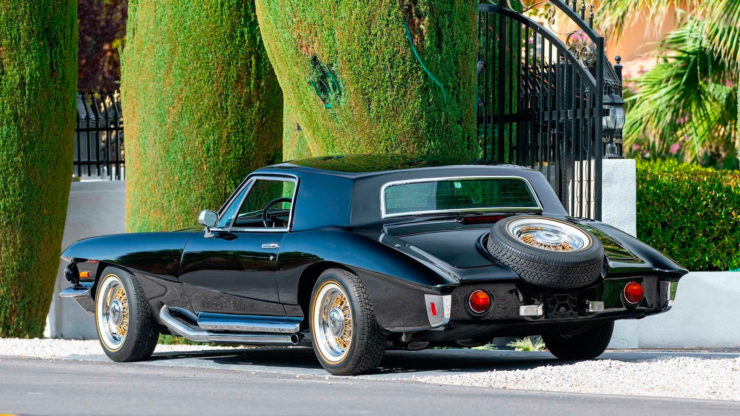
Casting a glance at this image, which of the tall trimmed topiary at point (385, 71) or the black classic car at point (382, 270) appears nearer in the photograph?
the black classic car at point (382, 270)

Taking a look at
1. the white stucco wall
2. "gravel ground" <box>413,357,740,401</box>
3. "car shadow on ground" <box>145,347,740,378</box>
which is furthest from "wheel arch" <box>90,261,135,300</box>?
the white stucco wall

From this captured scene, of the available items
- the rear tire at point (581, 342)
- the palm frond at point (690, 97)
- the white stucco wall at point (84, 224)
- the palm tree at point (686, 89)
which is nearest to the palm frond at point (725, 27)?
the palm tree at point (686, 89)

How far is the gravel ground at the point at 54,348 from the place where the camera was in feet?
37.6

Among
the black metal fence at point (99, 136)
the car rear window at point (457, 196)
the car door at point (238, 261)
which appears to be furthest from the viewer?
the black metal fence at point (99, 136)

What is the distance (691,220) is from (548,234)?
22.7 feet

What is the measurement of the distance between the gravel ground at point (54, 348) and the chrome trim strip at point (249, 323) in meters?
2.11

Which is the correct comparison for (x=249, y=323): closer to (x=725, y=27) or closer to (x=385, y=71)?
(x=385, y=71)

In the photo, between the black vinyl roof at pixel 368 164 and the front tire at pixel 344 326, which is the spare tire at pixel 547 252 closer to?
the front tire at pixel 344 326

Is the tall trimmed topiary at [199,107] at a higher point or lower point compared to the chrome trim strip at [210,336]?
higher

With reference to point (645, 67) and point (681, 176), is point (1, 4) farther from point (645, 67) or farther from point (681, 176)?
point (645, 67)

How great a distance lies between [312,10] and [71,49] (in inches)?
173

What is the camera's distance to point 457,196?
9023mm

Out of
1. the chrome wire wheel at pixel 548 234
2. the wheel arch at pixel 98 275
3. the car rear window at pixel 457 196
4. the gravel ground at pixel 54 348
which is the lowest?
the gravel ground at pixel 54 348

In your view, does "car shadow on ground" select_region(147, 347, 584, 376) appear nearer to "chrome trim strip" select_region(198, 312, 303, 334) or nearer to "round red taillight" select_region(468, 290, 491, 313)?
"chrome trim strip" select_region(198, 312, 303, 334)
